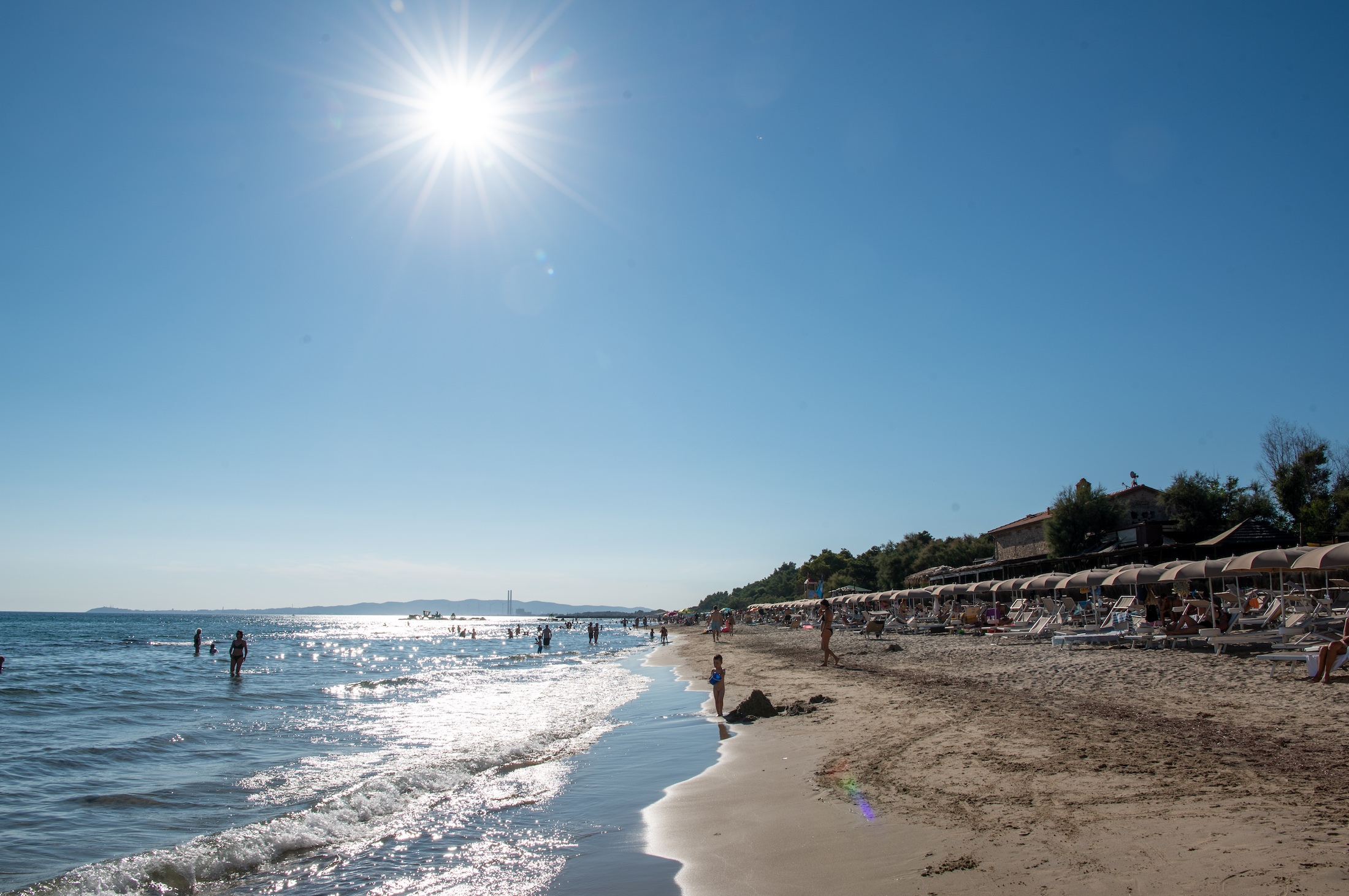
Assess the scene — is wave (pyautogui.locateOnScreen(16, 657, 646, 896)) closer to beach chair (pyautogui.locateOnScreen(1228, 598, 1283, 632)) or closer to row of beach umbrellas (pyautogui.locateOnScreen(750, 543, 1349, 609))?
row of beach umbrellas (pyautogui.locateOnScreen(750, 543, 1349, 609))

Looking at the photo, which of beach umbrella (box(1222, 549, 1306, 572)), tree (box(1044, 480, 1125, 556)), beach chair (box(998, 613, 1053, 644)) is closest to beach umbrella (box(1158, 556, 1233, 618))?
beach umbrella (box(1222, 549, 1306, 572))

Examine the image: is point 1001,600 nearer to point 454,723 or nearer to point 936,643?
point 936,643

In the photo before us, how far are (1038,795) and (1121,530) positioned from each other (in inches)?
1657

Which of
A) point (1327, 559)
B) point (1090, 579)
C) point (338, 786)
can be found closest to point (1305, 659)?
point (1327, 559)

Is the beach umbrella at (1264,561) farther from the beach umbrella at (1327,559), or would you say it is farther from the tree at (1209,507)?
the tree at (1209,507)

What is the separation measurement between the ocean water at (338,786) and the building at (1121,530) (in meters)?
28.4

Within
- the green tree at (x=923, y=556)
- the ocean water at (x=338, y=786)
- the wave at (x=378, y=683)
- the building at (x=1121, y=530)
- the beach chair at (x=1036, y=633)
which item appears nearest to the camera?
the ocean water at (x=338, y=786)

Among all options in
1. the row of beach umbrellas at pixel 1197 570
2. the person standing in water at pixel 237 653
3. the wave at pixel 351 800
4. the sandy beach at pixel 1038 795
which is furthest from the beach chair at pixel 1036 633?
the person standing in water at pixel 237 653

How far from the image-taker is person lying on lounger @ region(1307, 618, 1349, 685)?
33.5 ft

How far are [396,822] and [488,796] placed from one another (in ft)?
3.82

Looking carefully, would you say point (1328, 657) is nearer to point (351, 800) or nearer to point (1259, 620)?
point (1259, 620)

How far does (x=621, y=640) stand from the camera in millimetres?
74625

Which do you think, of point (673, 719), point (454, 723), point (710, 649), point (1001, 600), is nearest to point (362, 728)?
point (454, 723)

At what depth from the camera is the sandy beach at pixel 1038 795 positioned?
4199 mm
